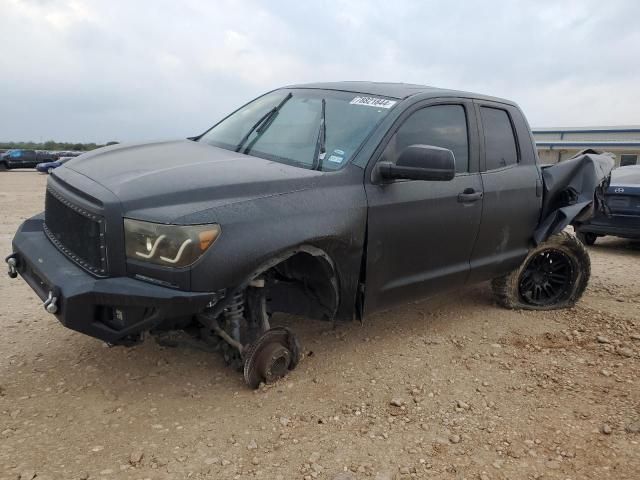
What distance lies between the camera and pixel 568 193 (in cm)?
499

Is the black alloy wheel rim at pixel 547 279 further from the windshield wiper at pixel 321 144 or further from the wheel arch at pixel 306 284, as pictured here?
the windshield wiper at pixel 321 144

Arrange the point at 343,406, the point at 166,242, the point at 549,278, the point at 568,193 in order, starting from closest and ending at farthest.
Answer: the point at 166,242
the point at 343,406
the point at 568,193
the point at 549,278

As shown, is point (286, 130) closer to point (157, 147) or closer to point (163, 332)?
point (157, 147)

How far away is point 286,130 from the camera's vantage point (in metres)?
3.92

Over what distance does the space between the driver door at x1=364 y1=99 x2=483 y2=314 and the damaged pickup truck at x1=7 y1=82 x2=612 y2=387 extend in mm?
12

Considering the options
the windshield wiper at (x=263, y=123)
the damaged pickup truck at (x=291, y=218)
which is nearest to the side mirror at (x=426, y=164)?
the damaged pickup truck at (x=291, y=218)

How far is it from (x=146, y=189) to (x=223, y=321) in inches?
37.2

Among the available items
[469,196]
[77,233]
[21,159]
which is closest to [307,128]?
[469,196]

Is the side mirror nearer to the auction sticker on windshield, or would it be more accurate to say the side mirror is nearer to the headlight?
the auction sticker on windshield

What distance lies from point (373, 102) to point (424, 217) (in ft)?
2.87

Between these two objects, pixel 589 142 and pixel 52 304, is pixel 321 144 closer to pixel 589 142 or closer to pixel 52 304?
pixel 52 304

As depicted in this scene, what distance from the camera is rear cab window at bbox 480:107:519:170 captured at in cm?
441

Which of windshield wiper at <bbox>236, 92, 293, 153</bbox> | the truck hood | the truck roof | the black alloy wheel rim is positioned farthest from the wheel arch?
the black alloy wheel rim

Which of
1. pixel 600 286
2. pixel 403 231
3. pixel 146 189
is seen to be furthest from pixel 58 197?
pixel 600 286
